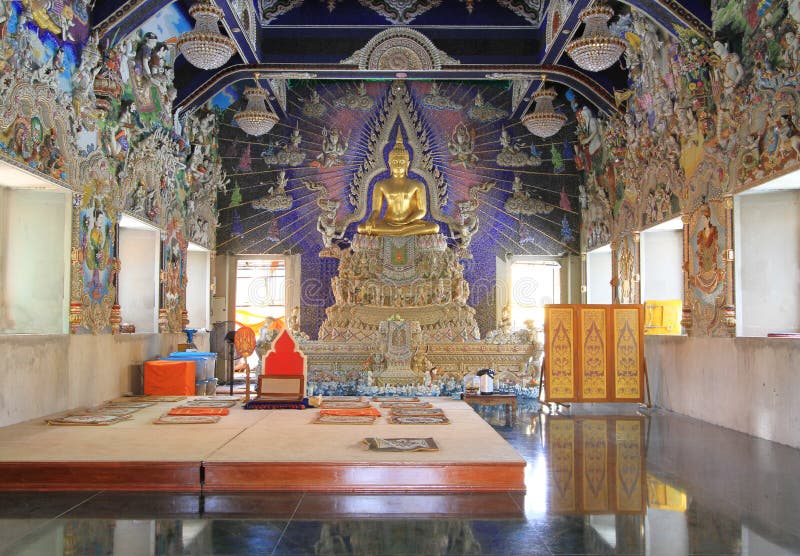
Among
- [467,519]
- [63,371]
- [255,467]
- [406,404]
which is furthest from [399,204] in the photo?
[467,519]

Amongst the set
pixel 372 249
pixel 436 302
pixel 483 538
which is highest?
pixel 372 249

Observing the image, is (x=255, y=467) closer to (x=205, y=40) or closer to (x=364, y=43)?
(x=205, y=40)

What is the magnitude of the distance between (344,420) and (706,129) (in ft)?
19.9

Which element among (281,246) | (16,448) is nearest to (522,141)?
(281,246)

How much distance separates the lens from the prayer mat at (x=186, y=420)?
697cm

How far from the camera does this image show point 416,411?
7883 millimetres

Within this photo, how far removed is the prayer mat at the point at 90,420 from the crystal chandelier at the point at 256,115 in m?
7.16

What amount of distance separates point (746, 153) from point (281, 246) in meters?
9.96

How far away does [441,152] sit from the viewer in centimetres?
1602

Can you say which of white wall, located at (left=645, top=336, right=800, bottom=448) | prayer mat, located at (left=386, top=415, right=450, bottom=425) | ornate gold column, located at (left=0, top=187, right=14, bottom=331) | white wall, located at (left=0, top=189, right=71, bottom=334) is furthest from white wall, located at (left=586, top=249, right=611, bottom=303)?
ornate gold column, located at (left=0, top=187, right=14, bottom=331)

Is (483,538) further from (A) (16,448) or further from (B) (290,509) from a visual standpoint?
(A) (16,448)


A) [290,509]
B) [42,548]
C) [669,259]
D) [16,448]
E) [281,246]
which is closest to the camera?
[42,548]

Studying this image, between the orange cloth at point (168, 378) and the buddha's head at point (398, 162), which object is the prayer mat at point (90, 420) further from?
the buddha's head at point (398, 162)

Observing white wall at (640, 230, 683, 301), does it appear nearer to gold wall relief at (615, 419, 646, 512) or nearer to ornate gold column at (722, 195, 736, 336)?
ornate gold column at (722, 195, 736, 336)
